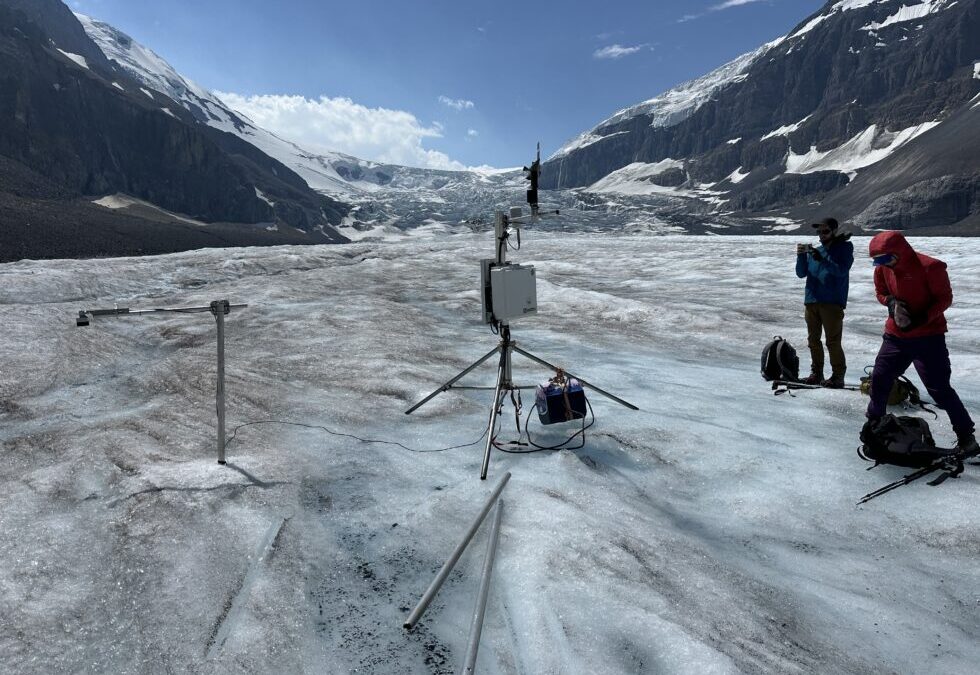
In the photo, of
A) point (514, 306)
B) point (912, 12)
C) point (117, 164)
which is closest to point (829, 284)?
point (514, 306)

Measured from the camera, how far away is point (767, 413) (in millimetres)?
5367

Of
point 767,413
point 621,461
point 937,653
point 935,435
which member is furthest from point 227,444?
point 935,435

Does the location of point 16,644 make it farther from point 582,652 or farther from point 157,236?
point 157,236

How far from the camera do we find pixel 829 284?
6105mm

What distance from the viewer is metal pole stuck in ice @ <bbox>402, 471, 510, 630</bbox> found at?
2.40 meters

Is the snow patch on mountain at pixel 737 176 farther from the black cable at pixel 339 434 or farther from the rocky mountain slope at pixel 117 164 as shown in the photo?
the black cable at pixel 339 434

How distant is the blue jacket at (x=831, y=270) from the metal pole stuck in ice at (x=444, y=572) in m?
4.77

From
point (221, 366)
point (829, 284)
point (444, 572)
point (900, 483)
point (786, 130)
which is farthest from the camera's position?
point (786, 130)

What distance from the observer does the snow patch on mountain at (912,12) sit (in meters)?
171

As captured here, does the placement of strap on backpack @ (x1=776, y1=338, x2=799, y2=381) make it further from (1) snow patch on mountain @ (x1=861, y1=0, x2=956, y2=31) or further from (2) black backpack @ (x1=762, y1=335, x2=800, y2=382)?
(1) snow patch on mountain @ (x1=861, y1=0, x2=956, y2=31)

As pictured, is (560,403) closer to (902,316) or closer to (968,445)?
(902,316)

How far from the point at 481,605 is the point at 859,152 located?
173 meters

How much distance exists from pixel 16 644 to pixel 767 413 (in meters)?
5.69

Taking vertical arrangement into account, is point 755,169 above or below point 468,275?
above
